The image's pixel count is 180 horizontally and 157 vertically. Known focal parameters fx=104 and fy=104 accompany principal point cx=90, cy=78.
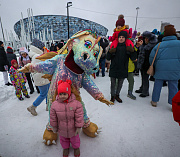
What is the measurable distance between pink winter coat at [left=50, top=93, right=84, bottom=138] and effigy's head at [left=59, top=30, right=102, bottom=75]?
386 mm

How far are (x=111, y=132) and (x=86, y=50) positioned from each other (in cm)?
139

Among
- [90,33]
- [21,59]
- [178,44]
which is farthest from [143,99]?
[21,59]

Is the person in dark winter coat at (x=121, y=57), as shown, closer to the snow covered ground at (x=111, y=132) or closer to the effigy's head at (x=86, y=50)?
the snow covered ground at (x=111, y=132)

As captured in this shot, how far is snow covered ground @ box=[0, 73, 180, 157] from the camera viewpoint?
1.36 meters

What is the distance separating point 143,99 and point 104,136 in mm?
1719

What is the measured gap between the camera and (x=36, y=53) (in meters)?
2.01

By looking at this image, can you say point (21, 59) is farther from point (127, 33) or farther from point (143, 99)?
point (143, 99)

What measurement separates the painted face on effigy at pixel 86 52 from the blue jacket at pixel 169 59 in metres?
1.63

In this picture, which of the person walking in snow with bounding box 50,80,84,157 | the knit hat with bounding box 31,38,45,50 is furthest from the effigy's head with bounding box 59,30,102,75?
the knit hat with bounding box 31,38,45,50

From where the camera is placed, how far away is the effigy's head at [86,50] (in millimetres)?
977

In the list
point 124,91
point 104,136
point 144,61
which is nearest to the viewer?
point 104,136

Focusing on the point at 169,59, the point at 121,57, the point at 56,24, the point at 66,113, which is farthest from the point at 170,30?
the point at 56,24

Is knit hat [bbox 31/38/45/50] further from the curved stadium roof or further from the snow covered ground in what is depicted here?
the curved stadium roof

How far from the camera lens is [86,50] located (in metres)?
0.99
